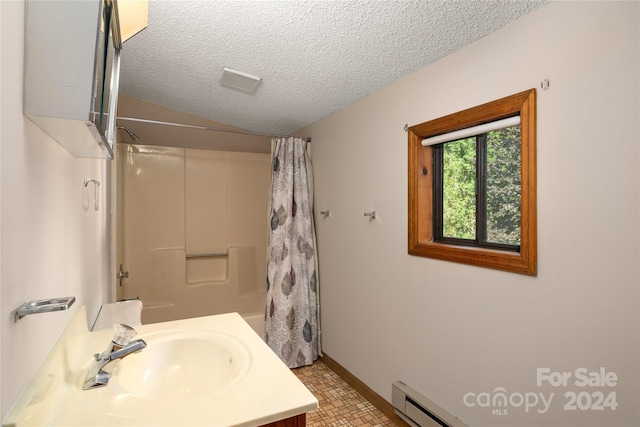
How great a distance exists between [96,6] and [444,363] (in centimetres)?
198

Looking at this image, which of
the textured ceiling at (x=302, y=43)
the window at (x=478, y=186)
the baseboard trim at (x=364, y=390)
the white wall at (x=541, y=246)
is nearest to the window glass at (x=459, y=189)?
the window at (x=478, y=186)

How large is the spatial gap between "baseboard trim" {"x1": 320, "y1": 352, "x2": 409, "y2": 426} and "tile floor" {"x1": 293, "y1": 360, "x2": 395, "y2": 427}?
2 cm

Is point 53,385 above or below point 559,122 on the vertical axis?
below

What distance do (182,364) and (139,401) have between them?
47 cm

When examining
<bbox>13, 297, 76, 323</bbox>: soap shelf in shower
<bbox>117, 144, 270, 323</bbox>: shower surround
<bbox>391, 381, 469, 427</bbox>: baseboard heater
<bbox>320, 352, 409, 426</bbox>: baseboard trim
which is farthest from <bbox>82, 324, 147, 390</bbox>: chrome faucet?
<bbox>117, 144, 270, 323</bbox>: shower surround

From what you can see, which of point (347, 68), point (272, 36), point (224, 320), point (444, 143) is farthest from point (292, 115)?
point (224, 320)

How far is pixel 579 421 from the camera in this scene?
Result: 124cm

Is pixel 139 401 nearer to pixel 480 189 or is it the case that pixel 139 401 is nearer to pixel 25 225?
pixel 25 225

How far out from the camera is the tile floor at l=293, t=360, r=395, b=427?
2098 millimetres

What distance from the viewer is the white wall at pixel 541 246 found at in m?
1.12

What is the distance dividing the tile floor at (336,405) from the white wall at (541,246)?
6.1 inches

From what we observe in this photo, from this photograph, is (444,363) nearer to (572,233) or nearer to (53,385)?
(572,233)

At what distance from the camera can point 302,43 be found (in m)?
1.76

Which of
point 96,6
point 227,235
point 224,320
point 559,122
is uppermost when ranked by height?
point 96,6
